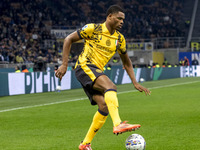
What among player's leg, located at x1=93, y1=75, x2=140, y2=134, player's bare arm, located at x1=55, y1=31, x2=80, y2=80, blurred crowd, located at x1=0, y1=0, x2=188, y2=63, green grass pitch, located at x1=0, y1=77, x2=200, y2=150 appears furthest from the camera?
blurred crowd, located at x1=0, y1=0, x2=188, y2=63

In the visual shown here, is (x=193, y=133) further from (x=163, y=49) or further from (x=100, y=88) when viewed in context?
(x=163, y=49)

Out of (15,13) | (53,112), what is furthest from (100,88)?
(15,13)

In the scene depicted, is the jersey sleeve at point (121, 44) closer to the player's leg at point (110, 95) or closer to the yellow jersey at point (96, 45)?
the yellow jersey at point (96, 45)

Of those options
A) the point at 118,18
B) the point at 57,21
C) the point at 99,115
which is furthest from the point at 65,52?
the point at 57,21

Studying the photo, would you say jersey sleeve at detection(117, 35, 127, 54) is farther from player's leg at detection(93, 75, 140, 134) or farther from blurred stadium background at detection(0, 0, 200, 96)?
blurred stadium background at detection(0, 0, 200, 96)

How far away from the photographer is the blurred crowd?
108 ft

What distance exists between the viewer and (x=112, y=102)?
628 centimetres

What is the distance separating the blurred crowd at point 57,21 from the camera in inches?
1298

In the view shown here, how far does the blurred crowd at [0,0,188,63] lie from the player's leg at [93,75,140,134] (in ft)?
63.4

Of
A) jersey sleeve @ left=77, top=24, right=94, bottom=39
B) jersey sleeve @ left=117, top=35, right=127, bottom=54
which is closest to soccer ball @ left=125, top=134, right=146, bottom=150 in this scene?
jersey sleeve @ left=117, top=35, right=127, bottom=54

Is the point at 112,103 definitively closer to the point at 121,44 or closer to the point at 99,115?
the point at 99,115

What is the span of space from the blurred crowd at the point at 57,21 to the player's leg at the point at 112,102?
63.4ft

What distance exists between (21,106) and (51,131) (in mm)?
6088

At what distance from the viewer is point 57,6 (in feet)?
146
